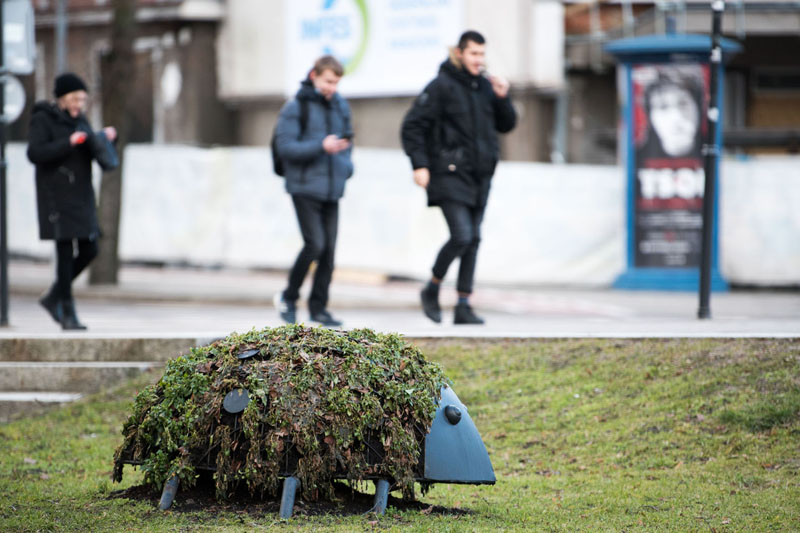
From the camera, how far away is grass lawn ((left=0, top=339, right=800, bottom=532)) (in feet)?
16.5

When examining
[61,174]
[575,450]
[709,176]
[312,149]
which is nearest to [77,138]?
[61,174]

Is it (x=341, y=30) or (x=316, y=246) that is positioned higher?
(x=341, y=30)

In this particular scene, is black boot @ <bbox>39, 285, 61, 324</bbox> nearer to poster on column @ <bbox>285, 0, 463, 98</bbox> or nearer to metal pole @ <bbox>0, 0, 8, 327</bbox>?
metal pole @ <bbox>0, 0, 8, 327</bbox>

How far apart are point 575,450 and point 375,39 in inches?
512

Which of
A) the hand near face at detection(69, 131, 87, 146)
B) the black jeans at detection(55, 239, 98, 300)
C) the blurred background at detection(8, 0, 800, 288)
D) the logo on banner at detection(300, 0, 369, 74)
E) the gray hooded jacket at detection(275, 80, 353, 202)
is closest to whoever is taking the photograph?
the hand near face at detection(69, 131, 87, 146)

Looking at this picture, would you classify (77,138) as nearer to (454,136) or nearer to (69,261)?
(69,261)

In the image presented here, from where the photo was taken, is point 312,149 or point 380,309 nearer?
point 312,149

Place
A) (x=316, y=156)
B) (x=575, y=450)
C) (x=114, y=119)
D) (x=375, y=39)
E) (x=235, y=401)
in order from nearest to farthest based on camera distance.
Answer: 1. (x=235, y=401)
2. (x=575, y=450)
3. (x=316, y=156)
4. (x=114, y=119)
5. (x=375, y=39)

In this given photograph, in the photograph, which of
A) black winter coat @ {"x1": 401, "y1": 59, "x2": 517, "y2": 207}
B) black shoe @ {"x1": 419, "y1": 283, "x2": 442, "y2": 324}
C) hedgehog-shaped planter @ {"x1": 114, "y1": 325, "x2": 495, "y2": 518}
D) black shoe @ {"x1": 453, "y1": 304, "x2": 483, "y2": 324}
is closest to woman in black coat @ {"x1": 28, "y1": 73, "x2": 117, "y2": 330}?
black winter coat @ {"x1": 401, "y1": 59, "x2": 517, "y2": 207}

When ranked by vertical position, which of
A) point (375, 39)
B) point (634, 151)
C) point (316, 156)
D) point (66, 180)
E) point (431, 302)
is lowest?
point (431, 302)

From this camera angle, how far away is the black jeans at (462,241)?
864cm

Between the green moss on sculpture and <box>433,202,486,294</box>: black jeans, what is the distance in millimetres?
3564

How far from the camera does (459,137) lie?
865cm

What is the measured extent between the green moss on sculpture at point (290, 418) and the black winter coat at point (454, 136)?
362cm
